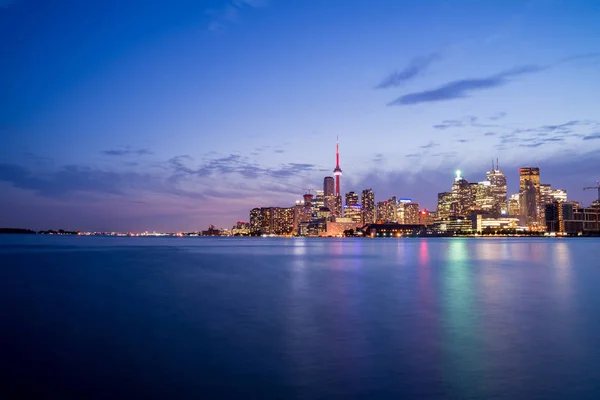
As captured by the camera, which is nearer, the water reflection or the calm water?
the calm water

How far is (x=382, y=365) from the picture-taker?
15.5 meters

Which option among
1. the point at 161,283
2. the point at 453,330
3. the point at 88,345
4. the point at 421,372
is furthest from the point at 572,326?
the point at 161,283

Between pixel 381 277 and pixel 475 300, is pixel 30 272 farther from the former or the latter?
pixel 475 300

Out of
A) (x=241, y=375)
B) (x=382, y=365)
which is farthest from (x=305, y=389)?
(x=382, y=365)

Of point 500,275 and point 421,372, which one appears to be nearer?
point 421,372

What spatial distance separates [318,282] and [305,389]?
29.6 m

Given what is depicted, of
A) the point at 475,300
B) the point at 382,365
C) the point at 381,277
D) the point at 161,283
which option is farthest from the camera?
the point at 381,277

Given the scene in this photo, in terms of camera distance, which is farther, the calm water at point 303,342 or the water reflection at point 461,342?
the water reflection at point 461,342

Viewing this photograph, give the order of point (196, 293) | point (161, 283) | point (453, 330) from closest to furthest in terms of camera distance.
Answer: point (453, 330)
point (196, 293)
point (161, 283)

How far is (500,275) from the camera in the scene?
47.8 m

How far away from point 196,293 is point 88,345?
16489 millimetres

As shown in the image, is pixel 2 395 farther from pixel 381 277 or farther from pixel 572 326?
pixel 381 277

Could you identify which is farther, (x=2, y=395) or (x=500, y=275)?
(x=500, y=275)

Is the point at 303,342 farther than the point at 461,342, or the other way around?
the point at 303,342
